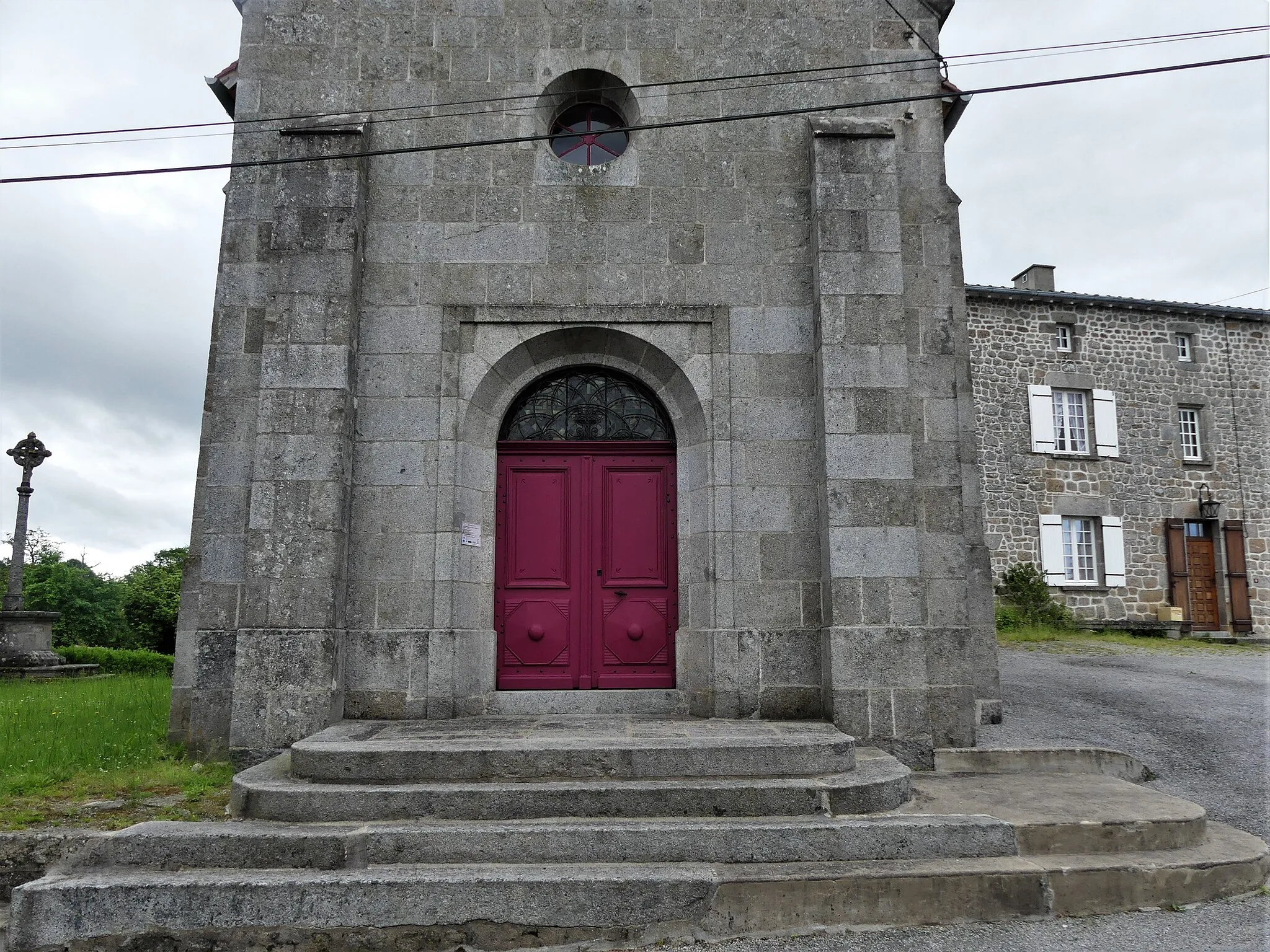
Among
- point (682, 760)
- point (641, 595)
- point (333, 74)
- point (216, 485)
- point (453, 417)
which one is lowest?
point (682, 760)

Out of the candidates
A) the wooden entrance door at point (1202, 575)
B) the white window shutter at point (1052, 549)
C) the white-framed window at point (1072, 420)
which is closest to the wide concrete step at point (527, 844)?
the white window shutter at point (1052, 549)

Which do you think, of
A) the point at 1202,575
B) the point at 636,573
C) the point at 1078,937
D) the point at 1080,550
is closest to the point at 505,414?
the point at 636,573

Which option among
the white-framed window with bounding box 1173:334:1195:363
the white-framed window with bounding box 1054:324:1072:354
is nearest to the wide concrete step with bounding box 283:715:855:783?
the white-framed window with bounding box 1054:324:1072:354

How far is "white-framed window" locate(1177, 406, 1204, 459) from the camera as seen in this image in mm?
19406

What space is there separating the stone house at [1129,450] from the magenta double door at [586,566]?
11980mm

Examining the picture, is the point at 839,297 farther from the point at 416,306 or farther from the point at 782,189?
the point at 416,306

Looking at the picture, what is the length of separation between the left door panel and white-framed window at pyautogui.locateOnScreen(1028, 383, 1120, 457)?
13768 millimetres

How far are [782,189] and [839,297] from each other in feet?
3.93

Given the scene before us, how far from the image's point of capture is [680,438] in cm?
761

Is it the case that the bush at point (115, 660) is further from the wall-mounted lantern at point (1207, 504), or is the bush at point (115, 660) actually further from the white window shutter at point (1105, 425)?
the wall-mounted lantern at point (1207, 504)

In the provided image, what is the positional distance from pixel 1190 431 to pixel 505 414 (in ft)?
58.0

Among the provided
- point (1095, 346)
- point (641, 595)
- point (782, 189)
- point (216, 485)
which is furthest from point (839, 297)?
point (1095, 346)

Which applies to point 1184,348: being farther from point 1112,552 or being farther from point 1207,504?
point 1112,552

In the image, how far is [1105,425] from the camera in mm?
18688
